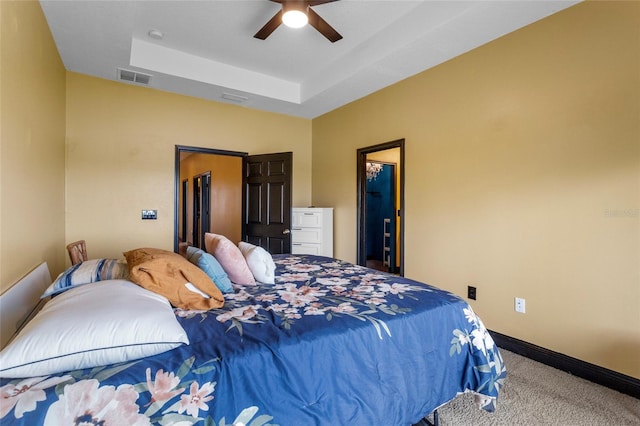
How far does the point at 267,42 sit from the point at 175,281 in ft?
9.47

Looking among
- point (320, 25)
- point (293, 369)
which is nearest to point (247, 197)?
point (320, 25)

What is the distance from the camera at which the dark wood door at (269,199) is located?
439cm

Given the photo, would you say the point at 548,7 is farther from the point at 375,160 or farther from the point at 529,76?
the point at 375,160

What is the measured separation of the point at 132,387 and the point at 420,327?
1178mm

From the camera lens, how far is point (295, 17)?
2.30 meters

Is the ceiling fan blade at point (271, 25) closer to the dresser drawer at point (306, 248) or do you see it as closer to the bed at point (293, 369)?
the bed at point (293, 369)

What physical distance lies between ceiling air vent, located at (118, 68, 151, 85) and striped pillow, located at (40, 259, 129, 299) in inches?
105

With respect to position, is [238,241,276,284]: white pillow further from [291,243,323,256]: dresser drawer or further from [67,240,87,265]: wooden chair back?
[291,243,323,256]: dresser drawer

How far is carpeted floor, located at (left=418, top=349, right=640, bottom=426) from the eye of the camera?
5.68 ft

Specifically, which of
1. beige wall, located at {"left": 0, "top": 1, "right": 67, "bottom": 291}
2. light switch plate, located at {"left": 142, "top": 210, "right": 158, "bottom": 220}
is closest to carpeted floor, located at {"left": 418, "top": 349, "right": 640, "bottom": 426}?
beige wall, located at {"left": 0, "top": 1, "right": 67, "bottom": 291}

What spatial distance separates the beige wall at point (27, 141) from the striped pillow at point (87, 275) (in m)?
0.26

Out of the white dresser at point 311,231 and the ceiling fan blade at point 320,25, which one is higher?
the ceiling fan blade at point 320,25

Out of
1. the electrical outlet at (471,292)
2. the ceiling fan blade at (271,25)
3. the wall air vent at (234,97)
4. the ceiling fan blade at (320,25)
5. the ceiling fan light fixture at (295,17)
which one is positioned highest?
the wall air vent at (234,97)

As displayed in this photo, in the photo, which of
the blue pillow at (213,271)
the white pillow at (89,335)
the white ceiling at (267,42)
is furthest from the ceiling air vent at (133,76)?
the white pillow at (89,335)
